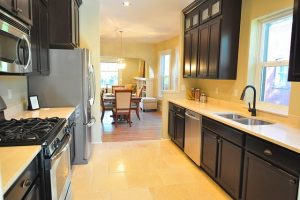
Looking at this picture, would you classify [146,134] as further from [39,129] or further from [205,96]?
[39,129]

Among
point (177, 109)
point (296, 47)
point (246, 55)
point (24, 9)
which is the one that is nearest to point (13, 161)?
point (24, 9)

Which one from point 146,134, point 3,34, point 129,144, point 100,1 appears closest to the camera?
point 3,34

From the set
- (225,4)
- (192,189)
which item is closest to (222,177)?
(192,189)

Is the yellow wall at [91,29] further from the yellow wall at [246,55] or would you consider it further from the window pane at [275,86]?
the window pane at [275,86]

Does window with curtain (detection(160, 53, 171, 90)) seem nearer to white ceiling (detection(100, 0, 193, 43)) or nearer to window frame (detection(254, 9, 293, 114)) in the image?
white ceiling (detection(100, 0, 193, 43))

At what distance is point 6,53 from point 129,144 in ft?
10.3

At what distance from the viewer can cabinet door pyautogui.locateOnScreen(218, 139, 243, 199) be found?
2.25 m

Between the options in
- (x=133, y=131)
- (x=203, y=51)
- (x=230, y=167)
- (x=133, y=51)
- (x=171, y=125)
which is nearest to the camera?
(x=230, y=167)

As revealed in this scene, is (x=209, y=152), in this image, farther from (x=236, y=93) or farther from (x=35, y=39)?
(x=35, y=39)

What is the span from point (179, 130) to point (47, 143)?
279 cm

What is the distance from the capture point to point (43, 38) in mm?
2738

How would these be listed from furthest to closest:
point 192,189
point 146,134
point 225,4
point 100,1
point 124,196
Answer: point 146,134, point 100,1, point 225,4, point 192,189, point 124,196

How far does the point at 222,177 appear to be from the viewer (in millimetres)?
2574

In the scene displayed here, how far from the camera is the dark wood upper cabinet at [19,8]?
4.92 ft
